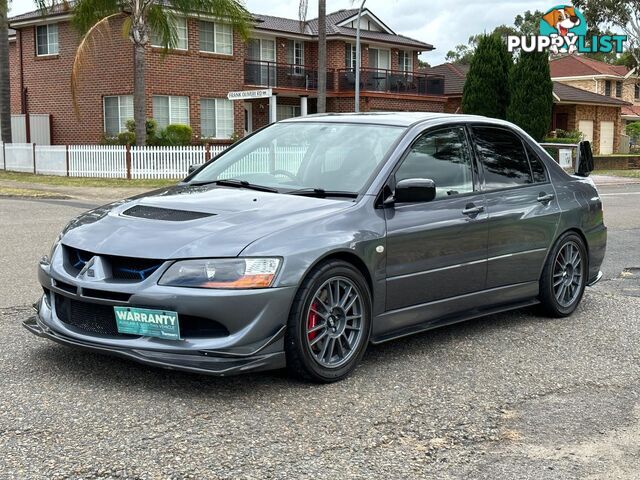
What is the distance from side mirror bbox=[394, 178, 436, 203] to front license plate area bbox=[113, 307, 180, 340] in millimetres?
1667

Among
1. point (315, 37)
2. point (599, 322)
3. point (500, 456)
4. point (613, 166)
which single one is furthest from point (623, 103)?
point (500, 456)

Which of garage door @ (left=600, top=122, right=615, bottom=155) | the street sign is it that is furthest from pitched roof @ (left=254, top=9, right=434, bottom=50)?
garage door @ (left=600, top=122, right=615, bottom=155)

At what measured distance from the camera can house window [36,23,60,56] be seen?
32.7 m

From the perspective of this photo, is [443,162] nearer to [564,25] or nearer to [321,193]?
[321,193]

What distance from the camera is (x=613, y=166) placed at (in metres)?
40.6

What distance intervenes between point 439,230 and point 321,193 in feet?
2.76

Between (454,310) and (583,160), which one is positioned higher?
(583,160)

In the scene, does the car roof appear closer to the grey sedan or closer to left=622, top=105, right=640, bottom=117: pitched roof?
the grey sedan

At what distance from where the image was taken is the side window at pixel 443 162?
5641 mm

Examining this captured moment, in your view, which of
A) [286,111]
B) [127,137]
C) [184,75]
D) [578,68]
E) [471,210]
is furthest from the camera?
[578,68]

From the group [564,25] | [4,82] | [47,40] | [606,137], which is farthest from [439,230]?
[606,137]

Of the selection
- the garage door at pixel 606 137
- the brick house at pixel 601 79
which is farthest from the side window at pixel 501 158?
the brick house at pixel 601 79

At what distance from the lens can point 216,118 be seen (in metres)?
33.4

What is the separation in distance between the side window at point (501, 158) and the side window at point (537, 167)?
6 cm
